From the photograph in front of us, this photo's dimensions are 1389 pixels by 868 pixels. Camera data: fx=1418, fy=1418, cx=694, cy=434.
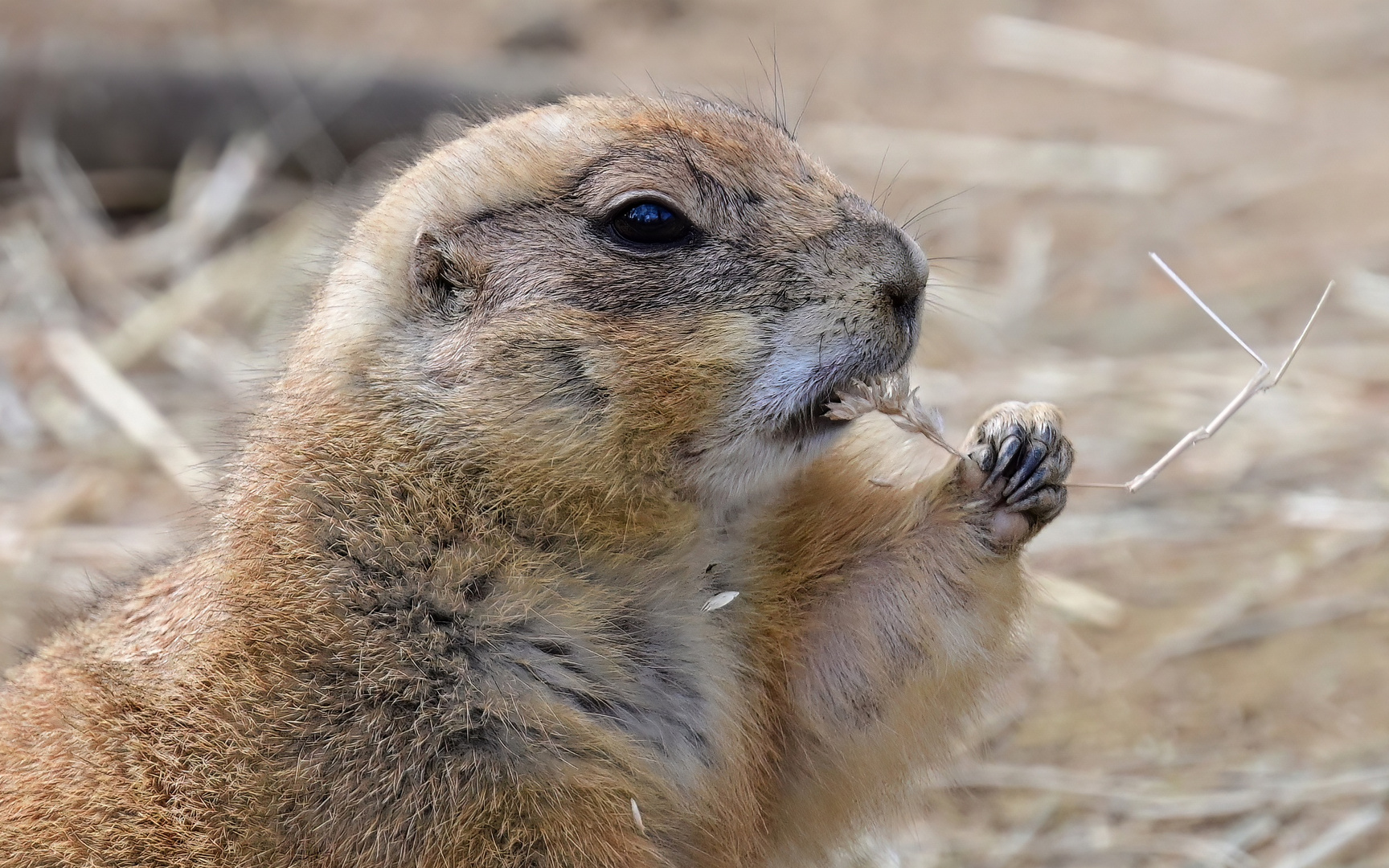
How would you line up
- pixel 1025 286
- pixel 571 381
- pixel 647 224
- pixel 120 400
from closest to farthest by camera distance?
pixel 571 381
pixel 647 224
pixel 120 400
pixel 1025 286

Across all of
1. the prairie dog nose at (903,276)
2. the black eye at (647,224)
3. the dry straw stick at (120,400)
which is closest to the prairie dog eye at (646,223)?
the black eye at (647,224)

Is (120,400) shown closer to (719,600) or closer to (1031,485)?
(719,600)

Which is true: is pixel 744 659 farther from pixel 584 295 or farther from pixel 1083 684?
pixel 1083 684

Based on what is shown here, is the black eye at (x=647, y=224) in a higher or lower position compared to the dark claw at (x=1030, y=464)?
higher

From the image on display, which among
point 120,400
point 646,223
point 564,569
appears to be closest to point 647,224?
point 646,223

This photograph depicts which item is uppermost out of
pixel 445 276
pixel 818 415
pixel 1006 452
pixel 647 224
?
pixel 647 224

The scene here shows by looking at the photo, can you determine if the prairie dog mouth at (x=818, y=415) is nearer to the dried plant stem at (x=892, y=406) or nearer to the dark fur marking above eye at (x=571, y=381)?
the dried plant stem at (x=892, y=406)

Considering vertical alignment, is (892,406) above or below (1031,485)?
above
